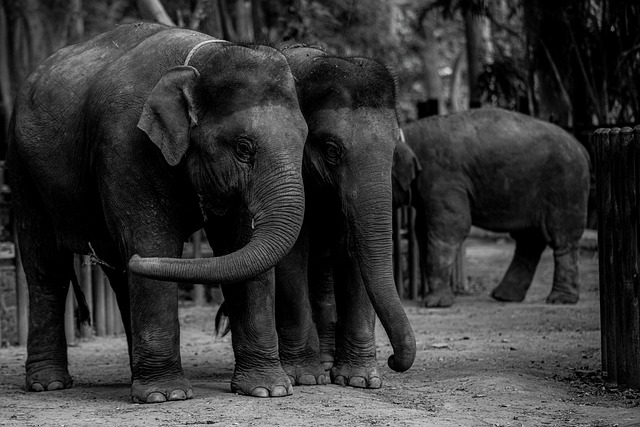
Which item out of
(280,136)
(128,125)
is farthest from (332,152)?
(128,125)

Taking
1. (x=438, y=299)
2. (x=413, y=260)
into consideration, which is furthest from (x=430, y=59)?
(x=438, y=299)

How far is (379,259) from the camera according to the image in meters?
7.36

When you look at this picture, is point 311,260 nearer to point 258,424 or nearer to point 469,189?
point 258,424

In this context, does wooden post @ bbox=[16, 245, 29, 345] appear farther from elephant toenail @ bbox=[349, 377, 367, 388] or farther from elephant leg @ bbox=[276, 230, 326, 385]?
elephant toenail @ bbox=[349, 377, 367, 388]

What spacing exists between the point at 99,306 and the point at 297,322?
3.78 meters

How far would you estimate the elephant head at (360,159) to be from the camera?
7.30 meters

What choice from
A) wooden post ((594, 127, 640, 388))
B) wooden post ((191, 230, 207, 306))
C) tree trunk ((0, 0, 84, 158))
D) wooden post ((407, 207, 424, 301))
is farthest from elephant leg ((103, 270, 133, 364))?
tree trunk ((0, 0, 84, 158))

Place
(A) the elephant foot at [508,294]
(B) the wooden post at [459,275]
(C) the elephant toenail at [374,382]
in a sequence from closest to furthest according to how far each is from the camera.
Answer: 1. (C) the elephant toenail at [374,382]
2. (A) the elephant foot at [508,294]
3. (B) the wooden post at [459,275]

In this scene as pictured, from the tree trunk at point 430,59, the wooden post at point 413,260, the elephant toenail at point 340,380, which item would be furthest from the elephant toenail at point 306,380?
the tree trunk at point 430,59

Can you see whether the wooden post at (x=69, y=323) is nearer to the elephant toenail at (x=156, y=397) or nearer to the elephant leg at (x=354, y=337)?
the elephant leg at (x=354, y=337)

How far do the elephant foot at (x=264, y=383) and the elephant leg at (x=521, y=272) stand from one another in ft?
21.4

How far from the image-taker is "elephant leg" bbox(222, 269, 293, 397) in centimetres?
747

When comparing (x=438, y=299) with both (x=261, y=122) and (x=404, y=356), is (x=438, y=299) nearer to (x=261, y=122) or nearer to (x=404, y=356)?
(x=404, y=356)

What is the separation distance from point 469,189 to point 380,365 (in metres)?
4.48
